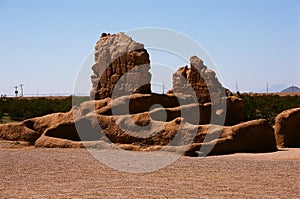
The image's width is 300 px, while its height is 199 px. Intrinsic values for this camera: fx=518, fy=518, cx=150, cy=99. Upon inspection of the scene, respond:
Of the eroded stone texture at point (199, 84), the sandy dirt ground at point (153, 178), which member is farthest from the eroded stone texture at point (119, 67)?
the sandy dirt ground at point (153, 178)

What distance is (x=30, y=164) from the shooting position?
1468 centimetres

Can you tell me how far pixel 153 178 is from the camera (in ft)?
40.4

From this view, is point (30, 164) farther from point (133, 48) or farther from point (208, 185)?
point (133, 48)

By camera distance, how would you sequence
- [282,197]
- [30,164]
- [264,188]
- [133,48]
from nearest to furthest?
[282,197] < [264,188] < [30,164] < [133,48]

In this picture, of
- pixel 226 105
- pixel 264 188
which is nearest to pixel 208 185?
pixel 264 188

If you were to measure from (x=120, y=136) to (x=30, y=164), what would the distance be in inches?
209

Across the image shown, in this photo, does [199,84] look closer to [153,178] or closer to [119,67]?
[119,67]

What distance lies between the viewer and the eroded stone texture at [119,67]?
22.9 meters

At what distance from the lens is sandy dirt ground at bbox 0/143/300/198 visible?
404 inches

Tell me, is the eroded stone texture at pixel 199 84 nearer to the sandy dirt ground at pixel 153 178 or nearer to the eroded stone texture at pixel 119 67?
the eroded stone texture at pixel 119 67

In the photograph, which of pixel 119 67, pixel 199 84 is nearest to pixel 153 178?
pixel 119 67

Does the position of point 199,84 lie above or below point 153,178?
above

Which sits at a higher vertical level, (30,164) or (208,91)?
(208,91)

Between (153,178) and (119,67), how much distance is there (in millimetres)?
11895
